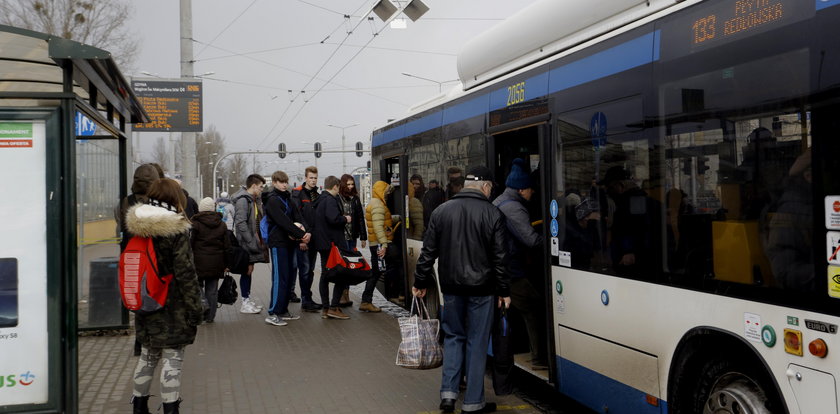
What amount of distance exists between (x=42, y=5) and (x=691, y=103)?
70.8 feet

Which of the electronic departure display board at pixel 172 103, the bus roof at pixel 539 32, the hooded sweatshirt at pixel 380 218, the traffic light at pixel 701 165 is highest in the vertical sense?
the electronic departure display board at pixel 172 103

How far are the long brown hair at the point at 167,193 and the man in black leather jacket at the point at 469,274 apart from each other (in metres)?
1.82

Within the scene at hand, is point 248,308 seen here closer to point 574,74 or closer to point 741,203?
point 574,74

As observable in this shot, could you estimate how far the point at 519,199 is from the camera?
6.33m

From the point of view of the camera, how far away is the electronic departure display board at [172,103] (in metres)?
18.8

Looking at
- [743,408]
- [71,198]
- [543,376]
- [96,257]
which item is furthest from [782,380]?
[96,257]

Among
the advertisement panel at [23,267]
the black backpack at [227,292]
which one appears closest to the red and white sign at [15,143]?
the advertisement panel at [23,267]

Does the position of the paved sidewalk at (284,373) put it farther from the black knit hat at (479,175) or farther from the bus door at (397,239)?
the black knit hat at (479,175)

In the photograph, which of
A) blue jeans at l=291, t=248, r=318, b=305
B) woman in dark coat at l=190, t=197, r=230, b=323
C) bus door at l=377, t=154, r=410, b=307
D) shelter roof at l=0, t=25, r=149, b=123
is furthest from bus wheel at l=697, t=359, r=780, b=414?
blue jeans at l=291, t=248, r=318, b=305

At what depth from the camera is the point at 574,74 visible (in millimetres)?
5656

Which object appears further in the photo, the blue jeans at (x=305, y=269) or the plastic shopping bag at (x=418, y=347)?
the blue jeans at (x=305, y=269)

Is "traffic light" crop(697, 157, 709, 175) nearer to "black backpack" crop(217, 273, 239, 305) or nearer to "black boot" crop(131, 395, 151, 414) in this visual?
"black boot" crop(131, 395, 151, 414)

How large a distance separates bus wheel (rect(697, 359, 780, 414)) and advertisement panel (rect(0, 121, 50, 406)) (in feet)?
14.0

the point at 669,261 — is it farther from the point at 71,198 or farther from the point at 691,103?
the point at 71,198
